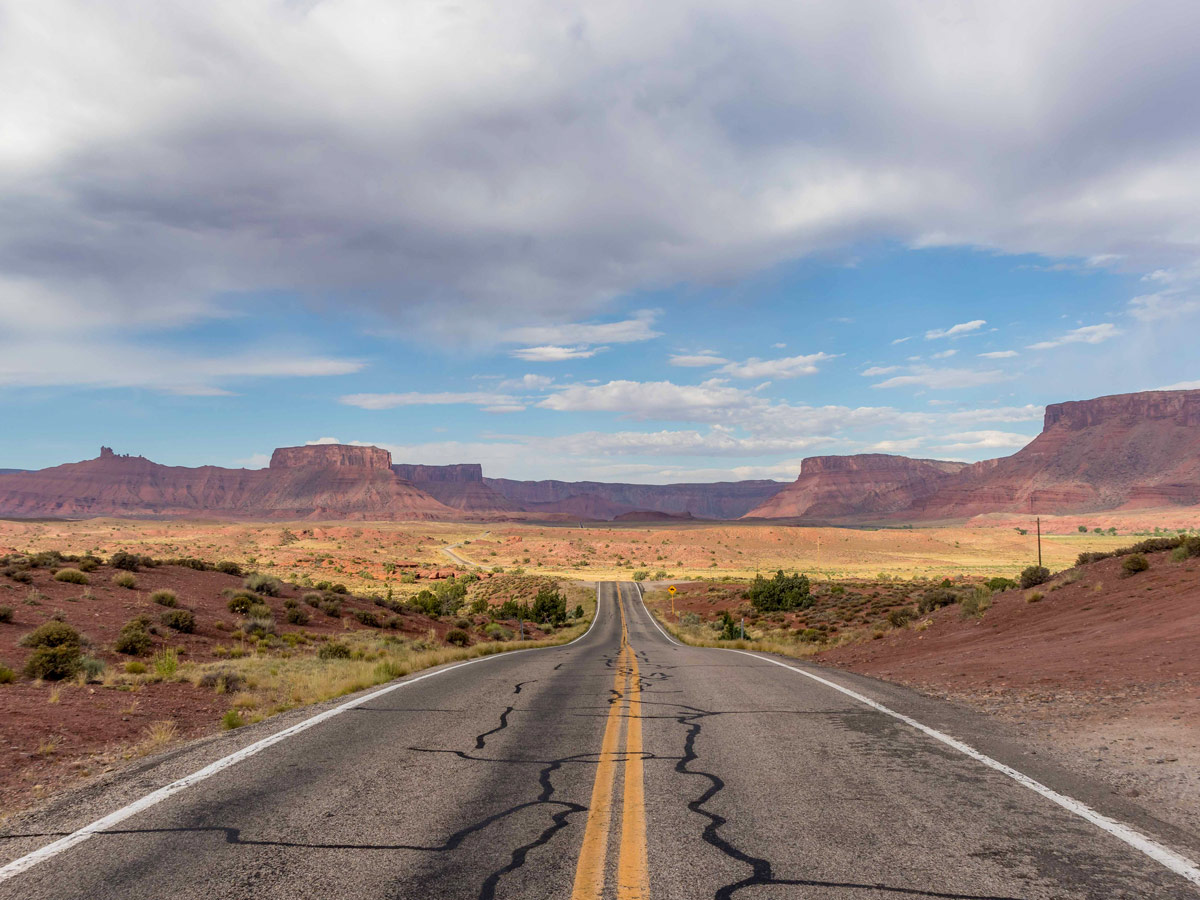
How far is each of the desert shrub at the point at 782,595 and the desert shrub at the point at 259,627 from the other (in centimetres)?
3390

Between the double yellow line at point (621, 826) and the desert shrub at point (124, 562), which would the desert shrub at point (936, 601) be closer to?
the double yellow line at point (621, 826)

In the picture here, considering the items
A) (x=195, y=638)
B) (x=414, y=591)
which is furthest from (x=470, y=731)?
(x=414, y=591)

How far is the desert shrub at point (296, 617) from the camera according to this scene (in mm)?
25672

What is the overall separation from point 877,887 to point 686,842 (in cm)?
114

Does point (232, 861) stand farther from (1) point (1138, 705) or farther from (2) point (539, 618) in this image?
(2) point (539, 618)

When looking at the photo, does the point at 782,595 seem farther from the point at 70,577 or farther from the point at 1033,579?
the point at 70,577

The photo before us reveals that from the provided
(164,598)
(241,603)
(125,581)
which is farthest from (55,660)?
(241,603)

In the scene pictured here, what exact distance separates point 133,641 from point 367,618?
13173 mm

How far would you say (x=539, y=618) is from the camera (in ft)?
163

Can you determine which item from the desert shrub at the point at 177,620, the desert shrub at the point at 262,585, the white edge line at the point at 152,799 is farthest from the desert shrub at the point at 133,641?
the white edge line at the point at 152,799

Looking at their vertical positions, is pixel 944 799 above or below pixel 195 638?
above

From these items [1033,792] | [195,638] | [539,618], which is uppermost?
[1033,792]

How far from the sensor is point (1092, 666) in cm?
1131

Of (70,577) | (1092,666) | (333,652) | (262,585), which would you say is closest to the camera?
(1092,666)
